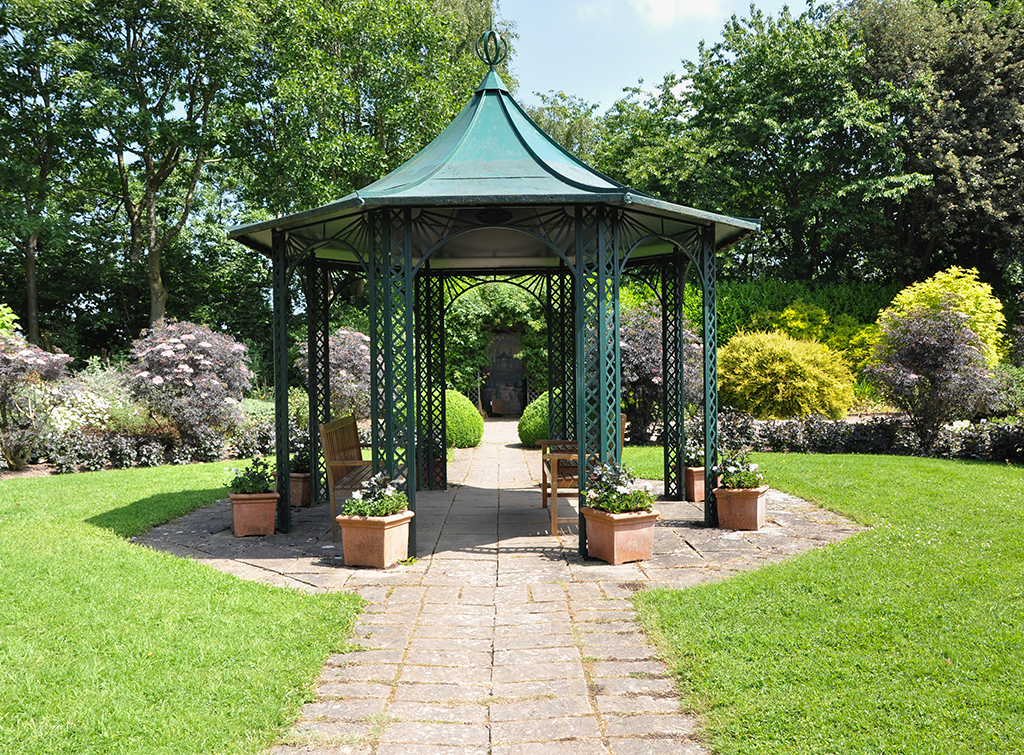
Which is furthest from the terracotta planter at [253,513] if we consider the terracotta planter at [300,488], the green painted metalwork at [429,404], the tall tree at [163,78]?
the tall tree at [163,78]

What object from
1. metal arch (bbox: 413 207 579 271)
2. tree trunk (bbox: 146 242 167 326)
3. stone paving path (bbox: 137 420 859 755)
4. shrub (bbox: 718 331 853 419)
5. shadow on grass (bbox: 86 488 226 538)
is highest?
tree trunk (bbox: 146 242 167 326)

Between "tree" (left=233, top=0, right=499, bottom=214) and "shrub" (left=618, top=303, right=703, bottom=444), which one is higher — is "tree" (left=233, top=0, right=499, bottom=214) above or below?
above

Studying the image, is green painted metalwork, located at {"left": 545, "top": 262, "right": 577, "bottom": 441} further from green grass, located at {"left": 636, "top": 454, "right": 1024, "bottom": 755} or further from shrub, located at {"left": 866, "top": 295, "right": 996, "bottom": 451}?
shrub, located at {"left": 866, "top": 295, "right": 996, "bottom": 451}

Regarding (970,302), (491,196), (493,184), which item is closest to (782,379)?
(970,302)

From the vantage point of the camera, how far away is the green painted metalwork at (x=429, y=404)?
30.3 ft

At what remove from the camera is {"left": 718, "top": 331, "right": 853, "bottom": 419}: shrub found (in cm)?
1378

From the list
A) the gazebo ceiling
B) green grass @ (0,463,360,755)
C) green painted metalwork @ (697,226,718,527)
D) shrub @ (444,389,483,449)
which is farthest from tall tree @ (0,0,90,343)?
green painted metalwork @ (697,226,718,527)

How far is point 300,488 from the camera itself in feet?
26.8

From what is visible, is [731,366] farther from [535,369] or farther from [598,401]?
[598,401]

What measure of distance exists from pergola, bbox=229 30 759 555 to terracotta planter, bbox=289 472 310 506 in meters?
0.11

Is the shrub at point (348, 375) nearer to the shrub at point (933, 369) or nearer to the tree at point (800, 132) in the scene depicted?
the shrub at point (933, 369)

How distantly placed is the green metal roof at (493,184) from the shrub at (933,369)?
5.67 m

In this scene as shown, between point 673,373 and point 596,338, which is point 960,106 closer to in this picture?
point 673,373

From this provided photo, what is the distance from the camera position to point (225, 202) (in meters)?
24.5
